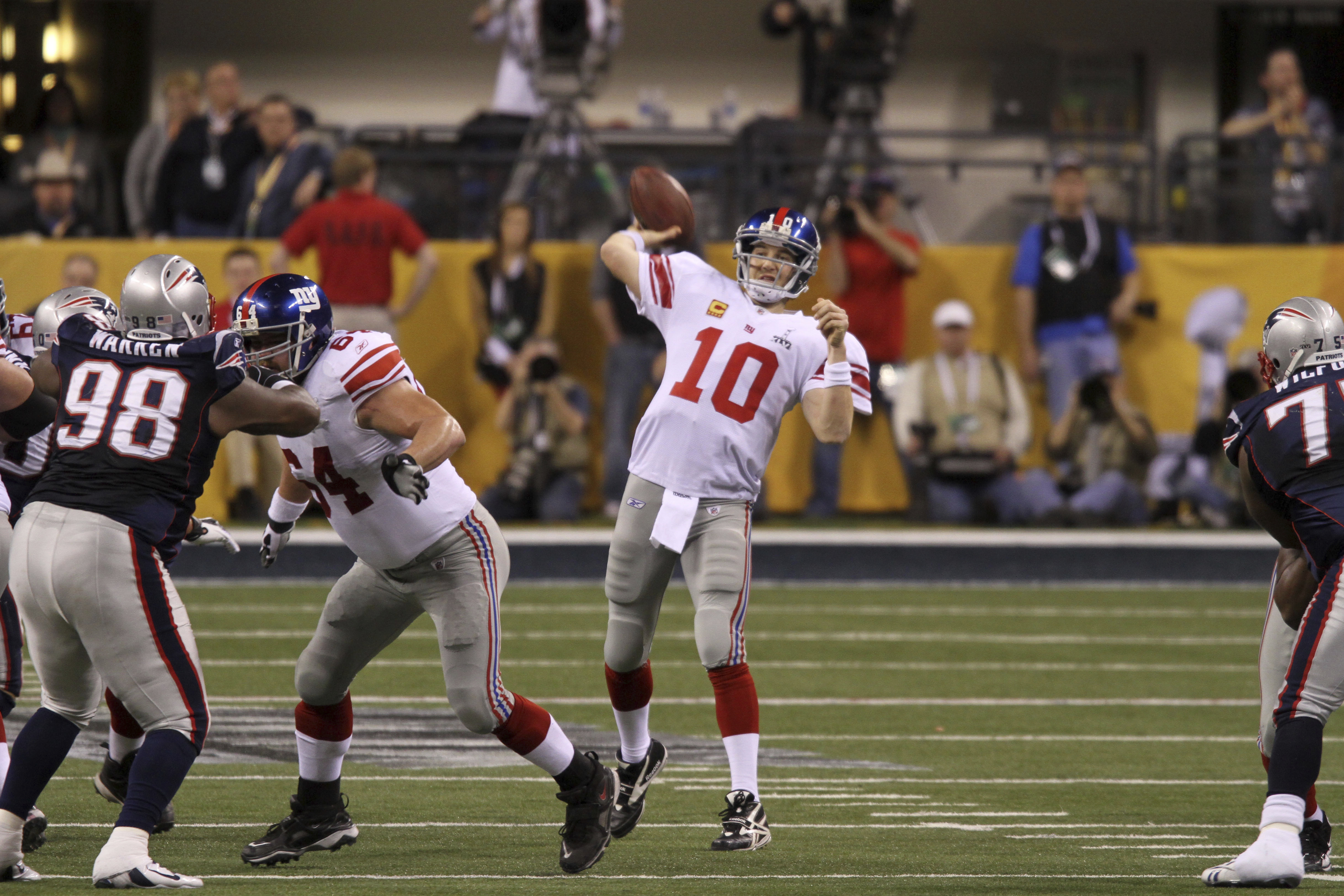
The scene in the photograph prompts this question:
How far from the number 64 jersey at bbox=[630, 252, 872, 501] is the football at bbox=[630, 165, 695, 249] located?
321 millimetres

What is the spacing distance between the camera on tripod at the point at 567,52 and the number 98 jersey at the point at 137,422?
8017mm

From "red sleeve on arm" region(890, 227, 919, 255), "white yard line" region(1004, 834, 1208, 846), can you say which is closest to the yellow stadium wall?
"red sleeve on arm" region(890, 227, 919, 255)

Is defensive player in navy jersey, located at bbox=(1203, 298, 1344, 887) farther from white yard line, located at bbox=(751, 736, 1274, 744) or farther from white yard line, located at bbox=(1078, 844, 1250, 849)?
white yard line, located at bbox=(751, 736, 1274, 744)

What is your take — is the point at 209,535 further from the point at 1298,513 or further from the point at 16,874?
the point at 1298,513

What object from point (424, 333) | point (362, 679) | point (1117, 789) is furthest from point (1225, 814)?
point (424, 333)

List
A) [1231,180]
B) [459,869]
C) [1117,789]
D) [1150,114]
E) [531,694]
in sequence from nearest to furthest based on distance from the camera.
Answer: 1. [459,869]
2. [1117,789]
3. [531,694]
4. [1231,180]
5. [1150,114]

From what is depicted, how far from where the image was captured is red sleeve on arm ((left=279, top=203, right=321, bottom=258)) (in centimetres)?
1151

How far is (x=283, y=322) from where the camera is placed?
490 centimetres

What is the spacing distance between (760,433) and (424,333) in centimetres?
721

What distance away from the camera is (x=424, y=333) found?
12.6 m

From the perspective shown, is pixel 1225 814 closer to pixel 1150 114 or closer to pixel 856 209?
pixel 856 209

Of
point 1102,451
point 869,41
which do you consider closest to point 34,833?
point 1102,451

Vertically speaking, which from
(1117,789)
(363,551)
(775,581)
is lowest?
(775,581)

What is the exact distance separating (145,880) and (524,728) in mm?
1053
